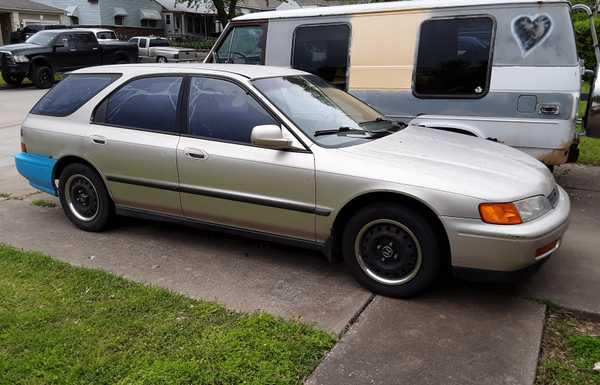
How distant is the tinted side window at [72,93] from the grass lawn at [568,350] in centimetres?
402

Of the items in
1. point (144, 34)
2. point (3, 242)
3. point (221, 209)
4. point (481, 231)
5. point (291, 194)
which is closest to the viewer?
point (481, 231)

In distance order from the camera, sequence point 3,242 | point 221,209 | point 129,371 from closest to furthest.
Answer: point 129,371, point 221,209, point 3,242

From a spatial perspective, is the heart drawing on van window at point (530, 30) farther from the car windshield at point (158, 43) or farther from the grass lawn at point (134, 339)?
the car windshield at point (158, 43)

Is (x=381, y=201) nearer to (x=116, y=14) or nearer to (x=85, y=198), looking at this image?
(x=85, y=198)

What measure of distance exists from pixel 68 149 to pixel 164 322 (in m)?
2.36

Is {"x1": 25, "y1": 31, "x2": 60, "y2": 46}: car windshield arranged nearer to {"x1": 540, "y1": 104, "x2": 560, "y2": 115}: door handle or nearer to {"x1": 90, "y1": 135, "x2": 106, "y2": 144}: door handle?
{"x1": 90, "y1": 135, "x2": 106, "y2": 144}: door handle

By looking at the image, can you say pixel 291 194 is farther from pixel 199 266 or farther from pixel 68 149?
pixel 68 149

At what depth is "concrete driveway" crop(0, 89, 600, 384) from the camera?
313cm

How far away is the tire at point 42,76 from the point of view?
64.8 feet

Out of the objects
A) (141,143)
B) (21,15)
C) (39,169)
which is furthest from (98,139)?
(21,15)

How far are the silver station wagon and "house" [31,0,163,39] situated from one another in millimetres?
37034

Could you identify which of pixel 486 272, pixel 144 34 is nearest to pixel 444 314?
pixel 486 272

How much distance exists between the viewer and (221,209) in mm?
4473

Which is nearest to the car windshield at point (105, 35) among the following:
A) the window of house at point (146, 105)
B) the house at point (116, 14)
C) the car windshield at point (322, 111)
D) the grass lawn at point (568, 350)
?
the house at point (116, 14)
